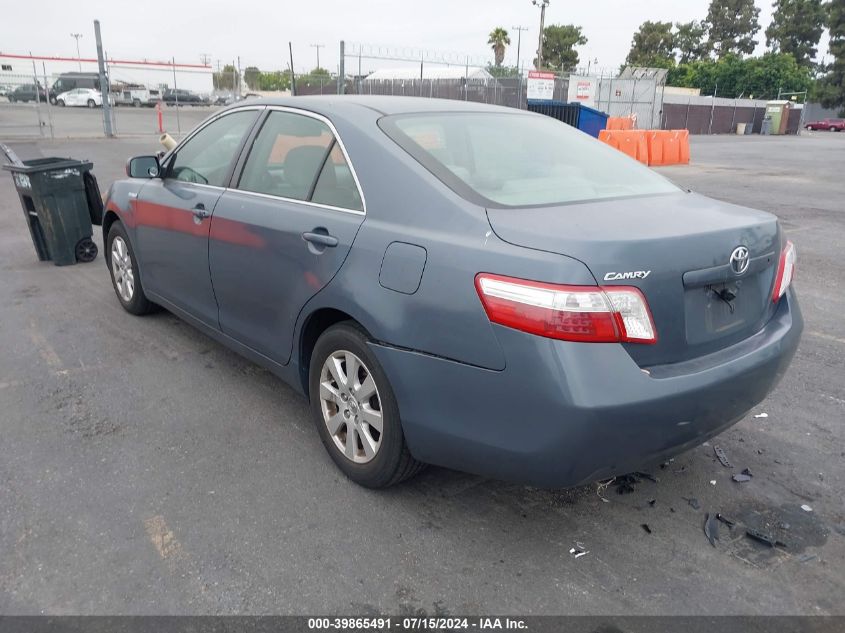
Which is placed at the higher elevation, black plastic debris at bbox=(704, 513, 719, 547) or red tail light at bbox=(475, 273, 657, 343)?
red tail light at bbox=(475, 273, 657, 343)

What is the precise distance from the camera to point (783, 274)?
2979 mm

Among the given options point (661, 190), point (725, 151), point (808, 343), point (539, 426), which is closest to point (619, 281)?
point (539, 426)

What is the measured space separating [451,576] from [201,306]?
2.36 metres

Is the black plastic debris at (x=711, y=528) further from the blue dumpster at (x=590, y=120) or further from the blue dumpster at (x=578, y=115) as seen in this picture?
the blue dumpster at (x=590, y=120)

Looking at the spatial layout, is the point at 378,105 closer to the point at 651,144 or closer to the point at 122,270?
the point at 122,270

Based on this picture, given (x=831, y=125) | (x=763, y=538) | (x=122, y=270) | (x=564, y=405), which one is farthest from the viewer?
(x=831, y=125)

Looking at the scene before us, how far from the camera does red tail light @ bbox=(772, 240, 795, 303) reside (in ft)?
9.59

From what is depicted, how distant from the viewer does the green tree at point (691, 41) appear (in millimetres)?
82438

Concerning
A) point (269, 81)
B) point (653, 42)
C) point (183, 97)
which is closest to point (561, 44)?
point (653, 42)

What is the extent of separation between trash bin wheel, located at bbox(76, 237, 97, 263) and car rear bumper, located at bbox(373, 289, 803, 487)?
5.63m

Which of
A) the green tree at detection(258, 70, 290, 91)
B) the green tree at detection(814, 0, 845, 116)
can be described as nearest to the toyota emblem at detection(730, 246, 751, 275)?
the green tree at detection(258, 70, 290, 91)

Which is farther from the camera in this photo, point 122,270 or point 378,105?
point 122,270

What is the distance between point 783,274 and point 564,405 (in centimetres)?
141

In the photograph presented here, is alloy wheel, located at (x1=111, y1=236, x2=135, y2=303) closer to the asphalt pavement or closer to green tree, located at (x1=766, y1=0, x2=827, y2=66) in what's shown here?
the asphalt pavement
